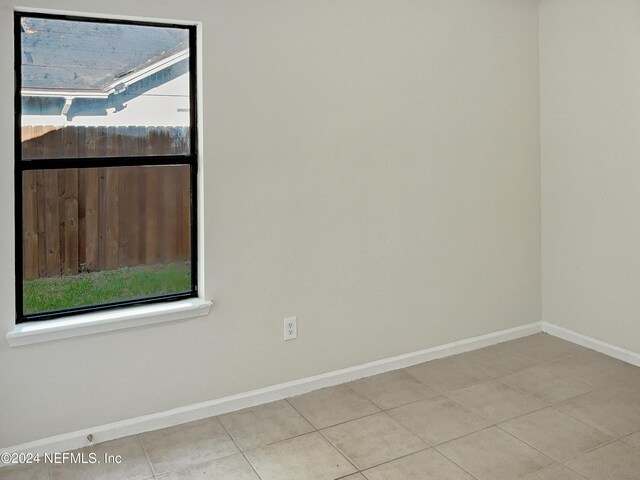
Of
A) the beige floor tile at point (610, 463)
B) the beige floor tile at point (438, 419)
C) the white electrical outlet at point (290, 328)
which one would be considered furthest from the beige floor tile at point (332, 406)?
the beige floor tile at point (610, 463)

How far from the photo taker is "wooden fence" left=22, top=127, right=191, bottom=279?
254cm

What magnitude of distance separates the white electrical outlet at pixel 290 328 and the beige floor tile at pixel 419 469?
0.85 m

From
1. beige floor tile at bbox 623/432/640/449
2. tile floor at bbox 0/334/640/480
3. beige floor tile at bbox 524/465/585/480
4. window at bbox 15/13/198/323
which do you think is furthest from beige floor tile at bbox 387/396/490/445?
window at bbox 15/13/198/323

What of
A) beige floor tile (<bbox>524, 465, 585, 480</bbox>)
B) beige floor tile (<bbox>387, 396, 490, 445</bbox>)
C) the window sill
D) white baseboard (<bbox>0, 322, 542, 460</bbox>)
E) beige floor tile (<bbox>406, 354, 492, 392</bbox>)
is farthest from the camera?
beige floor tile (<bbox>406, 354, 492, 392</bbox>)

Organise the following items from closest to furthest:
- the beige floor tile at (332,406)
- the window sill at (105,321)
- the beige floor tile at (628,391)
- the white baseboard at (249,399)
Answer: the window sill at (105,321) → the white baseboard at (249,399) → the beige floor tile at (332,406) → the beige floor tile at (628,391)

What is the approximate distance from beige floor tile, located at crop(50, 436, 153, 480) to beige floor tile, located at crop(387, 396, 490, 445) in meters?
1.14

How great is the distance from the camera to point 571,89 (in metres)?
3.68

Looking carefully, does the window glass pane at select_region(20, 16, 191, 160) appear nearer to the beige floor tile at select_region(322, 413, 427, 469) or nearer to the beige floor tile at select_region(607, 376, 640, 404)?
the beige floor tile at select_region(322, 413, 427, 469)

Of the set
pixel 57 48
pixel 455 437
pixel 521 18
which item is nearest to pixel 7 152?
pixel 57 48

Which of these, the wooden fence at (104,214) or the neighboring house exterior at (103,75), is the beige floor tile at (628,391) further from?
the neighboring house exterior at (103,75)

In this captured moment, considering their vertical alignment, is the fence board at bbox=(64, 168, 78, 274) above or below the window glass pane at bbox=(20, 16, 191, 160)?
below

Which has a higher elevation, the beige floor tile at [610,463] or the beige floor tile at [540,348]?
the beige floor tile at [540,348]

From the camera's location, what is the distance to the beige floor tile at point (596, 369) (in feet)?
10.7

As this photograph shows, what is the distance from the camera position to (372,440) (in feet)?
8.72
